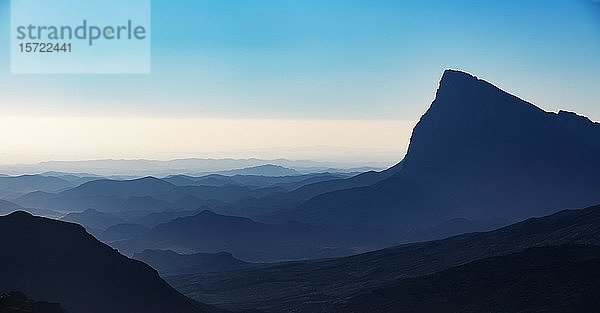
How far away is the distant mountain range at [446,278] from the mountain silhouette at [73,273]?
31459 millimetres

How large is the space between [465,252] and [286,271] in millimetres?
48726

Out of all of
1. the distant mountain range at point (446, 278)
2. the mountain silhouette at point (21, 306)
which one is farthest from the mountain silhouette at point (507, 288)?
the mountain silhouette at point (21, 306)

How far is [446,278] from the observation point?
3735 inches

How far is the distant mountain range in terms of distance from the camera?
7744 cm

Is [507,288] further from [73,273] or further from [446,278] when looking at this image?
[73,273]

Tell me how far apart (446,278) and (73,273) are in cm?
5840

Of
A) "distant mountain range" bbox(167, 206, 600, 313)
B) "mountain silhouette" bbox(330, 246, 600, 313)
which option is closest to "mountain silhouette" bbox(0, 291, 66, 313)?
"mountain silhouette" bbox(330, 246, 600, 313)

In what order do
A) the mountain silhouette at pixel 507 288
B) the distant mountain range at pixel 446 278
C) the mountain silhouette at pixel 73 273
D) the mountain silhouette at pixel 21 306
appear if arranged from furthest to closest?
the distant mountain range at pixel 446 278
the mountain silhouette at pixel 507 288
the mountain silhouette at pixel 73 273
the mountain silhouette at pixel 21 306

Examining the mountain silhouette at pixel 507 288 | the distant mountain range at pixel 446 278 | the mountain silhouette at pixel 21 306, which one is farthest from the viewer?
the distant mountain range at pixel 446 278

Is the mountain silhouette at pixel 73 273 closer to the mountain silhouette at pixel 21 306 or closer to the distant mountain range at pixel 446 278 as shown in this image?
the mountain silhouette at pixel 21 306

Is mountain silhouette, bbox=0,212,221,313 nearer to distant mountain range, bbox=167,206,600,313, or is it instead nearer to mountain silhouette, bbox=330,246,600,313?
distant mountain range, bbox=167,206,600,313

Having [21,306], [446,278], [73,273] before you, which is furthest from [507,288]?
[21,306]

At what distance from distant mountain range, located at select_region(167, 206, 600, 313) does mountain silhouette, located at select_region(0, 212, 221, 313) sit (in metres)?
31.5

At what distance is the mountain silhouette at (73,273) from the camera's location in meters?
70.2
